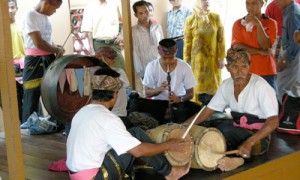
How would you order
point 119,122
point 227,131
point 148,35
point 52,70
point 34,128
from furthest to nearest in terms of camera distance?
point 148,35 < point 34,128 < point 52,70 < point 227,131 < point 119,122

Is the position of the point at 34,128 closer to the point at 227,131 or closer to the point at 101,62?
the point at 101,62

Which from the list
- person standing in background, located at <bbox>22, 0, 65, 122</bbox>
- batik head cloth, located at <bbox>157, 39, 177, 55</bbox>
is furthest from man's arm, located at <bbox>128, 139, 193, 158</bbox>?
person standing in background, located at <bbox>22, 0, 65, 122</bbox>

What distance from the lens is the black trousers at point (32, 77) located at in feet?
19.0

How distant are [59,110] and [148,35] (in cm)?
209

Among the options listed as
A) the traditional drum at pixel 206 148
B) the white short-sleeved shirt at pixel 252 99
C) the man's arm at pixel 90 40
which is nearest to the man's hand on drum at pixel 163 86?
the white short-sleeved shirt at pixel 252 99

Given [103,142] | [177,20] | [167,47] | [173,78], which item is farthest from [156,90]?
[177,20]

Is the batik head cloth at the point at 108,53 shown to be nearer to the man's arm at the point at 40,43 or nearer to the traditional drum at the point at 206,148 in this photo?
the man's arm at the point at 40,43

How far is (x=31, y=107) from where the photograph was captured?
229 inches

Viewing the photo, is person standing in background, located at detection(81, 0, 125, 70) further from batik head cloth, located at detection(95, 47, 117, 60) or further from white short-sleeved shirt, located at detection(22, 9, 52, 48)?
batik head cloth, located at detection(95, 47, 117, 60)

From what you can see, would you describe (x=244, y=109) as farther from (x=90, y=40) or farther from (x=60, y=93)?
(x=90, y=40)

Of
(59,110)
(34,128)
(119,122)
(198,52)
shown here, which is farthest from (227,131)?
(198,52)

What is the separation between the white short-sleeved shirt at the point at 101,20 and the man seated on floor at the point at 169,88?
187 cm

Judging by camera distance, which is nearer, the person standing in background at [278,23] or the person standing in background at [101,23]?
the person standing in background at [278,23]

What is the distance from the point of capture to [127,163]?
3.66 metres
